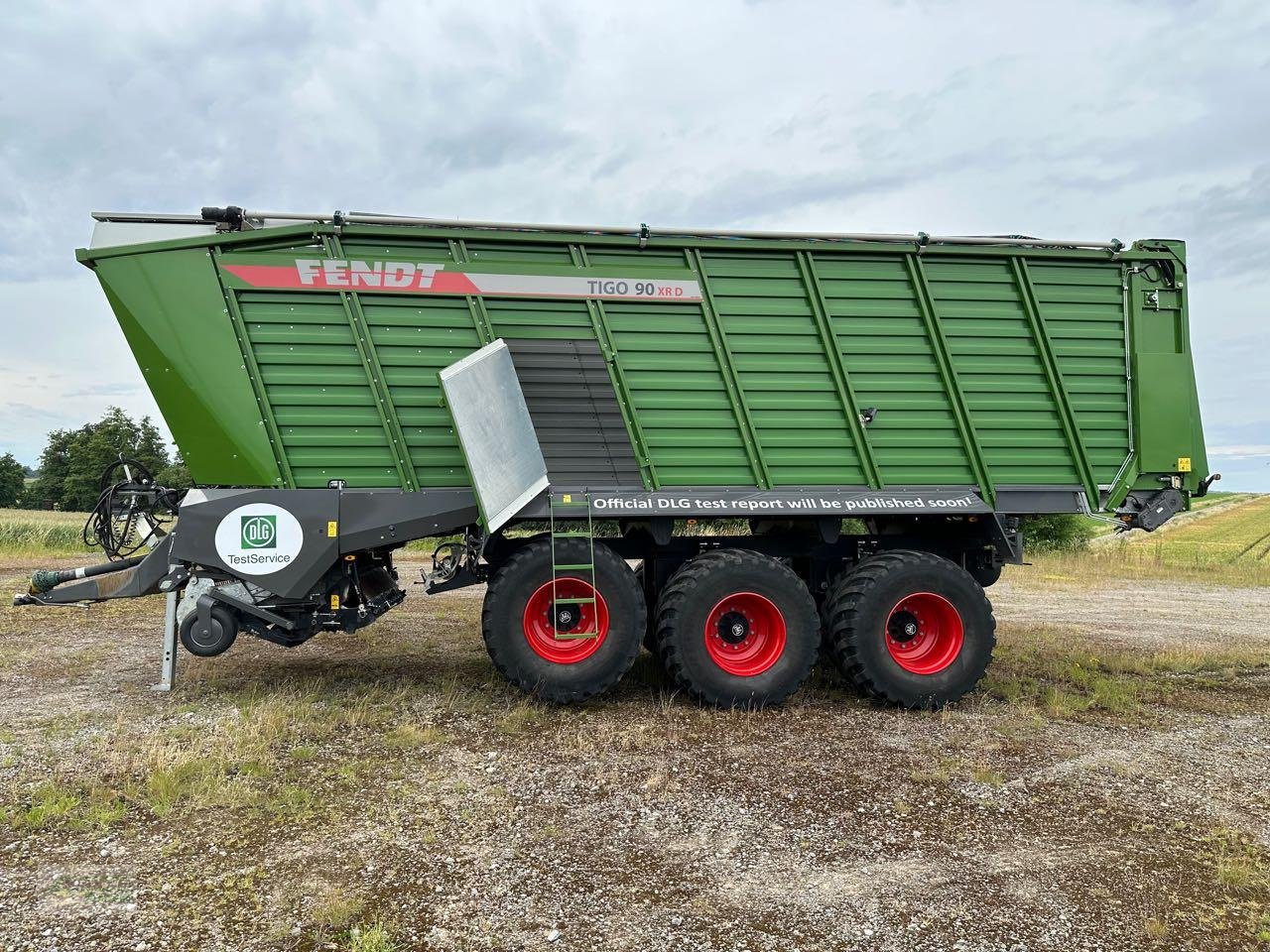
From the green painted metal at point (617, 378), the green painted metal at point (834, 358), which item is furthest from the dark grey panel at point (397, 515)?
the green painted metal at point (834, 358)

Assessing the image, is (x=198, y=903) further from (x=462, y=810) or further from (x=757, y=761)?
(x=757, y=761)

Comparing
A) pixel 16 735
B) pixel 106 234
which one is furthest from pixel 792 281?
pixel 16 735

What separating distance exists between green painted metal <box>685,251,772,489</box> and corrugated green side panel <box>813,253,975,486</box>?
91 centimetres

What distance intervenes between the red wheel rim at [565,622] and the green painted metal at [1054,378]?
396cm

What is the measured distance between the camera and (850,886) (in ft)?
11.5

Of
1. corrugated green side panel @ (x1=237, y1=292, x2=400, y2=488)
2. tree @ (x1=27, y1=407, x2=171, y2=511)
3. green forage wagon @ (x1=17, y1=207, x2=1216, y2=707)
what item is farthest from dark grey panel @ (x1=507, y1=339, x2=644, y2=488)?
tree @ (x1=27, y1=407, x2=171, y2=511)

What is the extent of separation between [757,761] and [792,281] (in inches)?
141

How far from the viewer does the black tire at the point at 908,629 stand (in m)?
6.02

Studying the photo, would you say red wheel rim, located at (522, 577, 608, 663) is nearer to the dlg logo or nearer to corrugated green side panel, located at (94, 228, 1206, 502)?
corrugated green side panel, located at (94, 228, 1206, 502)

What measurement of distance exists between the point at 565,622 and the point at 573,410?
1609 millimetres

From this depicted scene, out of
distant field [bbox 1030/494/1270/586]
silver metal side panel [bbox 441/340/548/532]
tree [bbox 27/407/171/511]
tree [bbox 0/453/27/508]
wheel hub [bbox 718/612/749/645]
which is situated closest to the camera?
silver metal side panel [bbox 441/340/548/532]

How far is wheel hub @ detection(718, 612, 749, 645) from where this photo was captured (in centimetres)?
613

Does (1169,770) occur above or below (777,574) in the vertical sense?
below

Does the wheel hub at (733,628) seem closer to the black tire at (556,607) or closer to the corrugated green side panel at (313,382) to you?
the black tire at (556,607)
